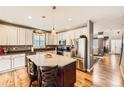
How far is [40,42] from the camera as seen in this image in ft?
6.32

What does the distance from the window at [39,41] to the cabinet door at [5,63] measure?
0.50 metres

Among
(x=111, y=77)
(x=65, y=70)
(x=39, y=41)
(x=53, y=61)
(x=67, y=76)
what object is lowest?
(x=111, y=77)

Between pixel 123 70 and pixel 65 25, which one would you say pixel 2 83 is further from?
pixel 123 70

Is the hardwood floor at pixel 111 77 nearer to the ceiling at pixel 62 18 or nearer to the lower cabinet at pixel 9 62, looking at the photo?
the ceiling at pixel 62 18

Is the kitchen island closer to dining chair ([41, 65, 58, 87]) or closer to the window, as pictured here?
dining chair ([41, 65, 58, 87])

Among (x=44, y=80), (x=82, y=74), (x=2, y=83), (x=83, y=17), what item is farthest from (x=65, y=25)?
(x=2, y=83)

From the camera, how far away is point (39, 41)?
1.92m

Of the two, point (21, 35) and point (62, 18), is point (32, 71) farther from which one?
point (62, 18)

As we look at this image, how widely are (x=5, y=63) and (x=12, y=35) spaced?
1.59 feet

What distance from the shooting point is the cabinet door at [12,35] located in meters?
1.50

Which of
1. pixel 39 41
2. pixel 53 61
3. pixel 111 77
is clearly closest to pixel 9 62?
pixel 39 41

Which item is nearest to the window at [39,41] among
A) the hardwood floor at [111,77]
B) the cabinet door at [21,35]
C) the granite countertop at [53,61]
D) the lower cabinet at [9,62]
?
the cabinet door at [21,35]
